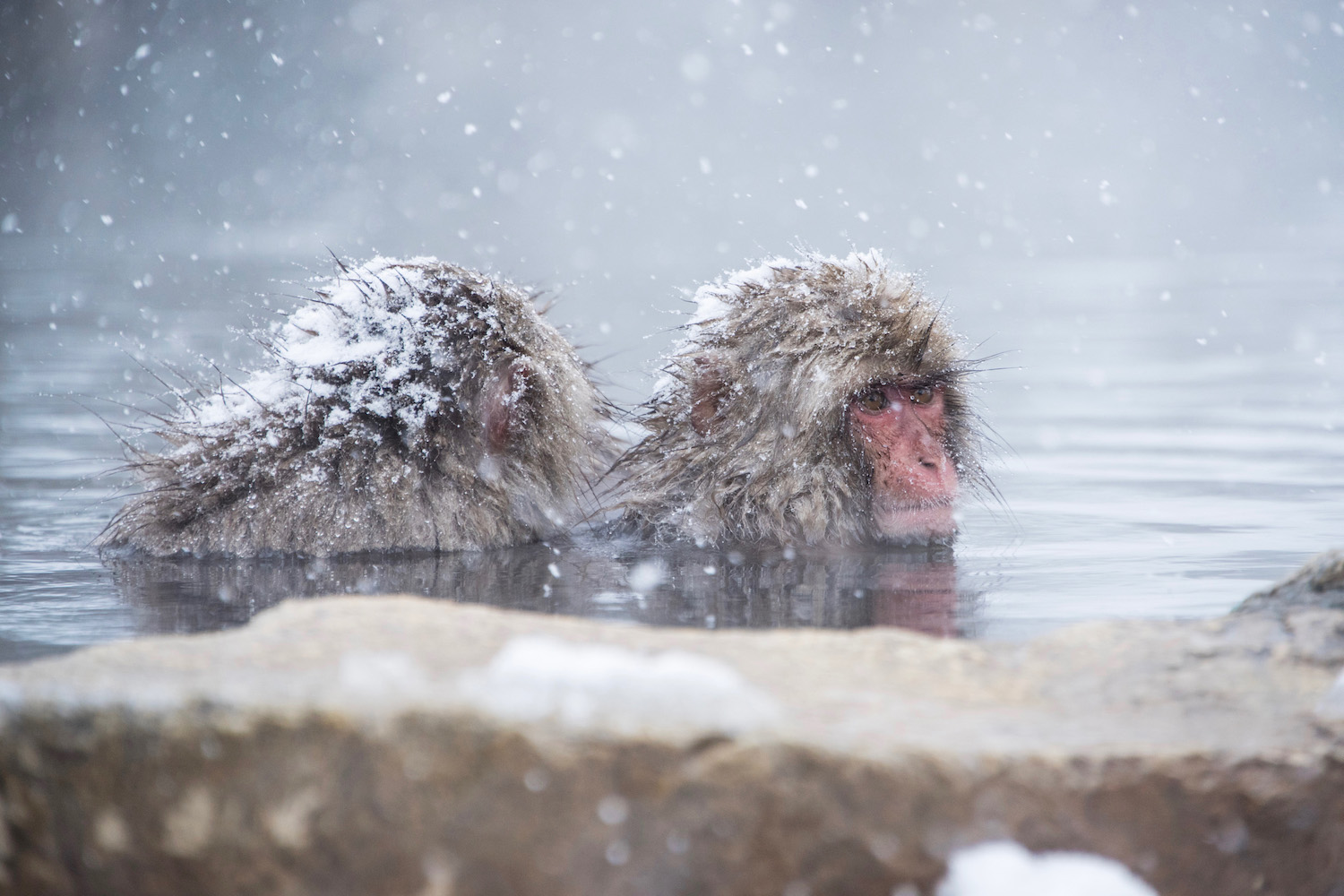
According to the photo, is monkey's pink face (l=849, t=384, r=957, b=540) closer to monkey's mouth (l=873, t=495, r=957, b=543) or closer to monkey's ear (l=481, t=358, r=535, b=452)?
monkey's mouth (l=873, t=495, r=957, b=543)

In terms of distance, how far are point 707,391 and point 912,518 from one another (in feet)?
1.87

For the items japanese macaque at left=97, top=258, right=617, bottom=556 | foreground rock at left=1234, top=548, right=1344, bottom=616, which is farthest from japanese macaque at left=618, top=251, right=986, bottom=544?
foreground rock at left=1234, top=548, right=1344, bottom=616

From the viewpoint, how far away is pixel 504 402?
3205 mm

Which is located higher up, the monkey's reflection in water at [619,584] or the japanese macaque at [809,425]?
the japanese macaque at [809,425]

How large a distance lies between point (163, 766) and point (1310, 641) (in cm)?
132

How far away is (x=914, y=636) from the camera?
1.73 metres

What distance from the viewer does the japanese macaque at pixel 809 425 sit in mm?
3178

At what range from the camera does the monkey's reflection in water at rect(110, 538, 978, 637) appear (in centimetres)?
253

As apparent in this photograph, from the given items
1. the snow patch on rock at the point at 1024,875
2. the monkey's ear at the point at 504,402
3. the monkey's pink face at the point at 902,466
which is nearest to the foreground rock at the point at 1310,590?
the snow patch on rock at the point at 1024,875

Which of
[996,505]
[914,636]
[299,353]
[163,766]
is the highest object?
[299,353]

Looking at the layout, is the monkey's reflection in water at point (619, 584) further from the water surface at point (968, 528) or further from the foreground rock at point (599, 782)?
the foreground rock at point (599, 782)

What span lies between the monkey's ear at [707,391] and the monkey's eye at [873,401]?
32 cm

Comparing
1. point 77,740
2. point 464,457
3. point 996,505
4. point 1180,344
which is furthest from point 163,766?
point 1180,344

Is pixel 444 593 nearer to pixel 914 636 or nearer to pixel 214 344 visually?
pixel 914 636
